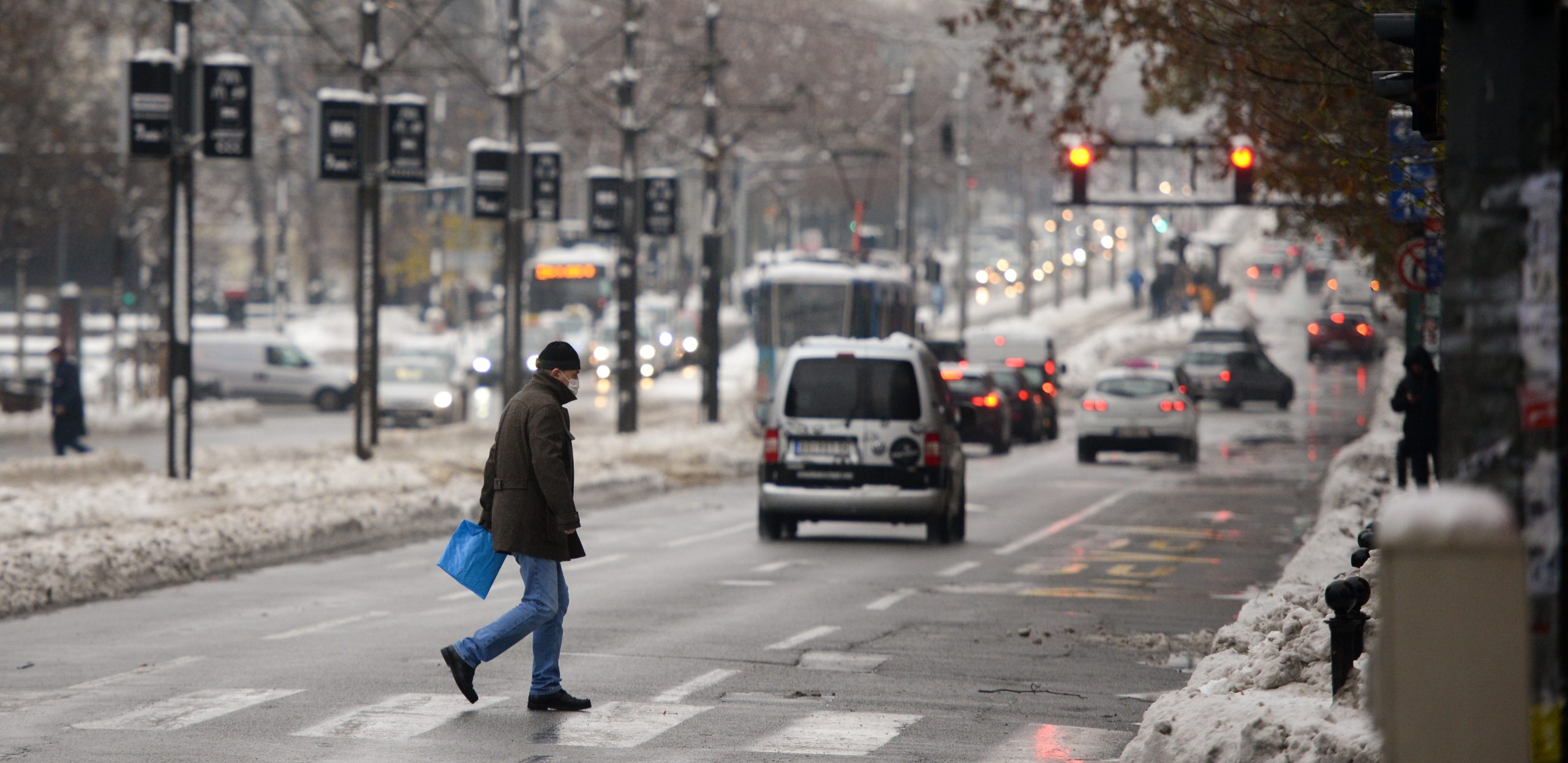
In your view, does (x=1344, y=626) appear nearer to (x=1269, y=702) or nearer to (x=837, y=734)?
(x=1269, y=702)

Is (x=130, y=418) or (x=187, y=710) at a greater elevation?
(x=130, y=418)

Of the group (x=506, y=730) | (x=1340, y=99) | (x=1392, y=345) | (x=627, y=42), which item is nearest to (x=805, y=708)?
(x=506, y=730)

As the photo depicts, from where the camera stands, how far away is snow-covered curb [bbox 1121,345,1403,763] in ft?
26.4

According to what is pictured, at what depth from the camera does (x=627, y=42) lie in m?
35.2

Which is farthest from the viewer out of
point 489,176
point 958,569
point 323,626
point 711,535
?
point 489,176

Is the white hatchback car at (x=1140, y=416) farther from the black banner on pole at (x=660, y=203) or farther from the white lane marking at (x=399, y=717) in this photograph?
the white lane marking at (x=399, y=717)

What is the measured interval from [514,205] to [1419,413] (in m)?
15.6

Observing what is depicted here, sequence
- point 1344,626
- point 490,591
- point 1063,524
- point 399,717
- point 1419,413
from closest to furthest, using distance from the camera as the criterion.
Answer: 1. point 1344,626
2. point 399,717
3. point 490,591
4. point 1419,413
5. point 1063,524

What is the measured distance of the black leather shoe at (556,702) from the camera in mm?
10484

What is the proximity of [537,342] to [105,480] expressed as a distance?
39.4 meters

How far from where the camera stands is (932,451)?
20.5m

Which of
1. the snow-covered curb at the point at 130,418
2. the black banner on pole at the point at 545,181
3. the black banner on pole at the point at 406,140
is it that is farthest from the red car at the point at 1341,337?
the black banner on pole at the point at 406,140

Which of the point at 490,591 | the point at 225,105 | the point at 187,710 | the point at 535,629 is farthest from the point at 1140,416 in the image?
the point at 187,710

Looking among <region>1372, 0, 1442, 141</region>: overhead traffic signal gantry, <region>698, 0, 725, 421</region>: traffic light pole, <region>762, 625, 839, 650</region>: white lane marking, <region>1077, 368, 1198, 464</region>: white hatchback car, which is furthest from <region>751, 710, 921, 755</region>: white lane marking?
<region>698, 0, 725, 421</region>: traffic light pole
